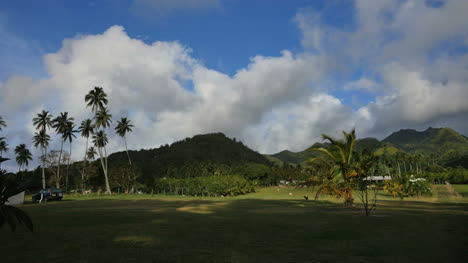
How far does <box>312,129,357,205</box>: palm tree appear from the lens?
2233 cm

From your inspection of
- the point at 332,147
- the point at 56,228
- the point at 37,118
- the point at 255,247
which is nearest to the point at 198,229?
the point at 255,247

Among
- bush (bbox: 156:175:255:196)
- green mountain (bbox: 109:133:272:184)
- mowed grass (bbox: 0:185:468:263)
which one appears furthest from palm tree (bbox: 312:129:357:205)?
green mountain (bbox: 109:133:272:184)

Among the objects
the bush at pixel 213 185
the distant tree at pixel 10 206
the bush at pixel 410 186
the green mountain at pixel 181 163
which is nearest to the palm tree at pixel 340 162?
the bush at pixel 410 186

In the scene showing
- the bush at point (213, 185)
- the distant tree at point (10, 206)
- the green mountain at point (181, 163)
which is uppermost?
the green mountain at point (181, 163)

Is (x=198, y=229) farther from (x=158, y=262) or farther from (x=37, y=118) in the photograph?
(x=37, y=118)

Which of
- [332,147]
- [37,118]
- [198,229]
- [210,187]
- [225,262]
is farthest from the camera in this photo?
[37,118]

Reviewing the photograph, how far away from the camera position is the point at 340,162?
22.6 m

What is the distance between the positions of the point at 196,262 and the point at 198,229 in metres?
5.29

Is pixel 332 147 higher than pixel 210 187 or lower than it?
higher

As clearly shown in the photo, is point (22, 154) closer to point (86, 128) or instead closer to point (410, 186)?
point (86, 128)

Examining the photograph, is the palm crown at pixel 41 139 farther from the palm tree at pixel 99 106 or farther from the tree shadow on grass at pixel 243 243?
the tree shadow on grass at pixel 243 243

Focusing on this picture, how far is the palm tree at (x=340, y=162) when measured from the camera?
22328 mm

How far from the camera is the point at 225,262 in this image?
22.5 feet

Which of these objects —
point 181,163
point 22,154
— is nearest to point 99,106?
point 22,154
